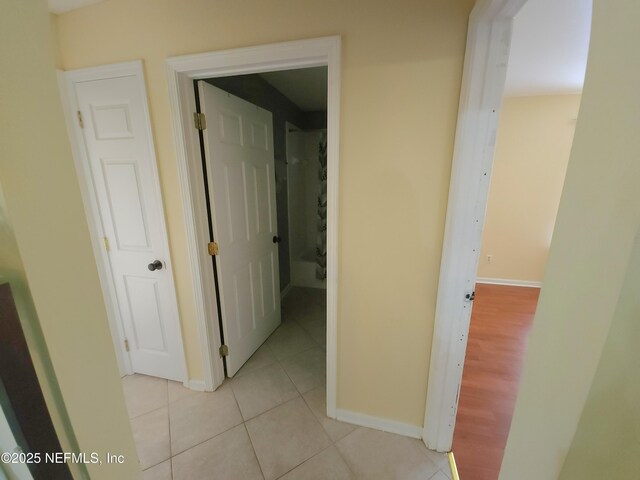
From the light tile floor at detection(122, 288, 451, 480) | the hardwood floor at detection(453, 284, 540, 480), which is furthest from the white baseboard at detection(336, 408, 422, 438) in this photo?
the hardwood floor at detection(453, 284, 540, 480)

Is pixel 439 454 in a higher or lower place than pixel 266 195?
lower

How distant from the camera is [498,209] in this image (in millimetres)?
3438

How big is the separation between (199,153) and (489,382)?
2.57 metres

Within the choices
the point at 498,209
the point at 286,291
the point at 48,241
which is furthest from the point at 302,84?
the point at 498,209

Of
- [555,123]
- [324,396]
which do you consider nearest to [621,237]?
[324,396]

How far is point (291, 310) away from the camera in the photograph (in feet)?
9.44

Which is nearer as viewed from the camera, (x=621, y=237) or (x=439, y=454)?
(x=621, y=237)

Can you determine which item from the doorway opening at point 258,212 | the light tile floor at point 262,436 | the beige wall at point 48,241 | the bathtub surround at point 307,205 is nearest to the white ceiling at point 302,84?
the doorway opening at point 258,212

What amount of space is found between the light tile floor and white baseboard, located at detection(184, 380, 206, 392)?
1.2 inches

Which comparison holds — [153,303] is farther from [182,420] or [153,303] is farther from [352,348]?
[352,348]

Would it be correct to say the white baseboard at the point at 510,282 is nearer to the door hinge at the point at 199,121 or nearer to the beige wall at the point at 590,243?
the beige wall at the point at 590,243

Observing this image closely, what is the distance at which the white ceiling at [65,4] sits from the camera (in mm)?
1296

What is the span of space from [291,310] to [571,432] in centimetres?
265

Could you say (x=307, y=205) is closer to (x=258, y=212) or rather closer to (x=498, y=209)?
(x=258, y=212)
